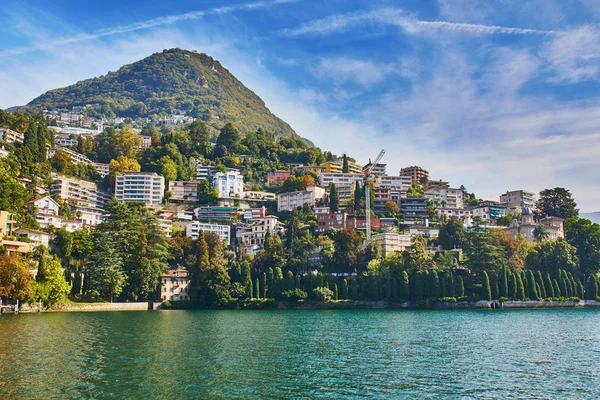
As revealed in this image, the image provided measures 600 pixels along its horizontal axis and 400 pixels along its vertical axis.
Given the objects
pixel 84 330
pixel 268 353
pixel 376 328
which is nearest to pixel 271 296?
pixel 376 328

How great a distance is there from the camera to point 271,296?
92.5 meters

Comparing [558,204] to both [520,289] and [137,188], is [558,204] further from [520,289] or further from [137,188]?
[137,188]

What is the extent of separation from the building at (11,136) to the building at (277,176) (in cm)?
6683

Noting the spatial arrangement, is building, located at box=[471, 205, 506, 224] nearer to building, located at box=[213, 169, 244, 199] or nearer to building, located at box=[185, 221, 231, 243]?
building, located at box=[213, 169, 244, 199]

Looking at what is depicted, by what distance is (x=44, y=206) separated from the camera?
102375 millimetres

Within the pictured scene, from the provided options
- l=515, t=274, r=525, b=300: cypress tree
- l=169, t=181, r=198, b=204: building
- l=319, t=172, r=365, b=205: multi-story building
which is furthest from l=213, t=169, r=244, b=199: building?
l=515, t=274, r=525, b=300: cypress tree

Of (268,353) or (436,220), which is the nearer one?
(268,353)

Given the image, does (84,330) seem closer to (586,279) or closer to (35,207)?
(35,207)

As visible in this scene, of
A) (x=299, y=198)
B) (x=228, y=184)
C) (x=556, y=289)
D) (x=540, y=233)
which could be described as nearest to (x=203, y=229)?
(x=228, y=184)

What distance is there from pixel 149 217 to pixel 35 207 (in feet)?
69.6

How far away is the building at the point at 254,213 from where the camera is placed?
5063 inches

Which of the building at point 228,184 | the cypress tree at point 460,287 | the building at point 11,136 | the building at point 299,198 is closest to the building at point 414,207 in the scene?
the building at point 299,198

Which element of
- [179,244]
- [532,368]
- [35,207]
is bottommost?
[532,368]

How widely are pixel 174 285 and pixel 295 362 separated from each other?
67.9 m
